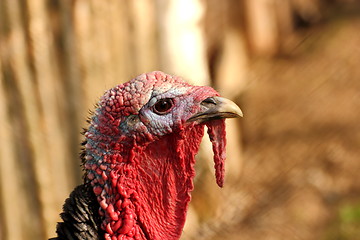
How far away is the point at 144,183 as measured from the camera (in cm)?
329

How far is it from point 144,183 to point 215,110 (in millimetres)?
461

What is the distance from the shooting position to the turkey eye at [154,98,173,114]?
320 cm

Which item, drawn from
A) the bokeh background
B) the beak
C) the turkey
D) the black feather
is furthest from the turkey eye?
the bokeh background

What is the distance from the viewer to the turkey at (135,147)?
10.3 feet

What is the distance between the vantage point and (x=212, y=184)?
7289 mm

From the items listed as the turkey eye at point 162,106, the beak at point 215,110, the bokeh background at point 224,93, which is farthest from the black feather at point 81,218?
the bokeh background at point 224,93

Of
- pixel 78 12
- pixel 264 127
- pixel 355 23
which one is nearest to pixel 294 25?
pixel 355 23

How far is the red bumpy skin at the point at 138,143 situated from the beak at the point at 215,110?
0.02 m

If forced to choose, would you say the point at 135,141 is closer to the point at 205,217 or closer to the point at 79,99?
the point at 79,99

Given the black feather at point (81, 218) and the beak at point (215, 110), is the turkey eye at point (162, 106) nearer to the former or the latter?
the beak at point (215, 110)

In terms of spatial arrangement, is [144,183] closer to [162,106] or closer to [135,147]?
[135,147]

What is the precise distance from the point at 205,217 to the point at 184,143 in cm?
409

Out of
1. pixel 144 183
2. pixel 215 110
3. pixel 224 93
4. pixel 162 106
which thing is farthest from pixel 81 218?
pixel 224 93

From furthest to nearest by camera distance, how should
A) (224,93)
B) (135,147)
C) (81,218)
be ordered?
(224,93) → (135,147) → (81,218)
